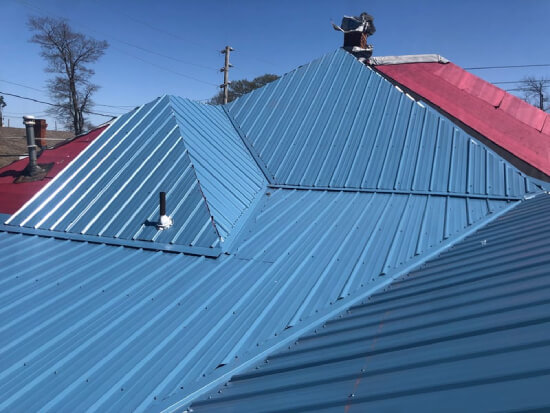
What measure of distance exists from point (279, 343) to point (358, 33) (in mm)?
13870

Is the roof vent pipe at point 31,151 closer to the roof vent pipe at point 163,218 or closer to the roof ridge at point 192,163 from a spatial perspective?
the roof ridge at point 192,163

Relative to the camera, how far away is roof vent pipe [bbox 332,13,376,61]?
14.8 metres

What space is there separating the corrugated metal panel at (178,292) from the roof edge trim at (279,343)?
11 centimetres

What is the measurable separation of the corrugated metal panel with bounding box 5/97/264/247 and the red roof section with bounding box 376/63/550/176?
23.5 ft

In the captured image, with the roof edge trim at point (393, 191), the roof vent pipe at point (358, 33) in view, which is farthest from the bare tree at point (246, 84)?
the roof edge trim at point (393, 191)

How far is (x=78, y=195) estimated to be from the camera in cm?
877

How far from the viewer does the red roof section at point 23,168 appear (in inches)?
369

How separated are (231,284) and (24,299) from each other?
3103 mm

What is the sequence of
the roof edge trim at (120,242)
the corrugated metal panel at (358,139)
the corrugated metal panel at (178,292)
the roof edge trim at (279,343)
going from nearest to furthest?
the roof edge trim at (279,343)
the corrugated metal panel at (178,292)
the roof edge trim at (120,242)
the corrugated metal panel at (358,139)

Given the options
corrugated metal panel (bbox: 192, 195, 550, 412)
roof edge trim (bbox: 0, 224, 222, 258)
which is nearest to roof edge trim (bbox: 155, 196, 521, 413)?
corrugated metal panel (bbox: 192, 195, 550, 412)

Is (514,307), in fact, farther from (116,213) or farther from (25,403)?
(116,213)

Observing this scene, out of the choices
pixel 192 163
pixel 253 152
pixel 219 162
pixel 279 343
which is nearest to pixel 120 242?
pixel 192 163

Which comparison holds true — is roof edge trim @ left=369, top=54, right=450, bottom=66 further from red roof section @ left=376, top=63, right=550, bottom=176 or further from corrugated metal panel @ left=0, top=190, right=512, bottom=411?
corrugated metal panel @ left=0, top=190, right=512, bottom=411

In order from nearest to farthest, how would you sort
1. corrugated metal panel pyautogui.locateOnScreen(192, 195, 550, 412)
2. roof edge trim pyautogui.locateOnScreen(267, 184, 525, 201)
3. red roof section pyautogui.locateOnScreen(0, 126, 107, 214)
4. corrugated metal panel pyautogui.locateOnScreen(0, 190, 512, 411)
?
corrugated metal panel pyautogui.locateOnScreen(192, 195, 550, 412), corrugated metal panel pyautogui.locateOnScreen(0, 190, 512, 411), roof edge trim pyautogui.locateOnScreen(267, 184, 525, 201), red roof section pyautogui.locateOnScreen(0, 126, 107, 214)
